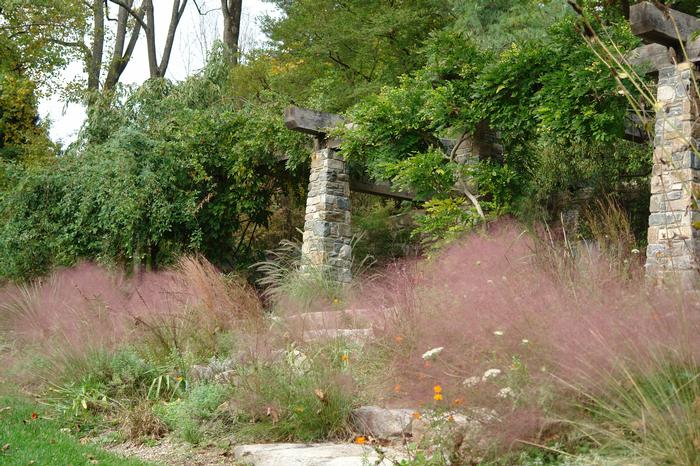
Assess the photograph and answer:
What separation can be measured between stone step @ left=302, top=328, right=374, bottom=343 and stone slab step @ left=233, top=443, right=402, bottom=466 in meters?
0.95

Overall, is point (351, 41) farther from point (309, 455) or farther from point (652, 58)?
point (309, 455)

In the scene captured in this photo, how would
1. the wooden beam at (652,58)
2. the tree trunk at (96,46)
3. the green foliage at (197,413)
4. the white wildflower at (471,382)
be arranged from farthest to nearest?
1. the tree trunk at (96,46)
2. the wooden beam at (652,58)
3. the green foliage at (197,413)
4. the white wildflower at (471,382)

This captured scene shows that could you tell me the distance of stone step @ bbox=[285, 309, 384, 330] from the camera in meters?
5.02

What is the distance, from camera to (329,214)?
368 inches

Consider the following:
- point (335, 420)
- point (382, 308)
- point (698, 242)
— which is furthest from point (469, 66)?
point (335, 420)

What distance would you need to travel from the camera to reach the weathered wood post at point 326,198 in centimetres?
912

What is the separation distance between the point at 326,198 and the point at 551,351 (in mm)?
6577

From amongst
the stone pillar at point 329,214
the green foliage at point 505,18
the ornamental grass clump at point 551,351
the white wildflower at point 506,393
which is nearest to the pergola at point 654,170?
the stone pillar at point 329,214

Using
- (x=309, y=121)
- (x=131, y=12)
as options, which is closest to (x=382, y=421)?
(x=309, y=121)

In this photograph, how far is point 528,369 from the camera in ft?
9.85

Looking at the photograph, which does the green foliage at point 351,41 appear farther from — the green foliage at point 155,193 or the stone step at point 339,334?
the stone step at point 339,334

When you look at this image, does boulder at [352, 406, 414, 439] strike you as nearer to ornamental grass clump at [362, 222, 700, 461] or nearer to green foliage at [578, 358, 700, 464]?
ornamental grass clump at [362, 222, 700, 461]

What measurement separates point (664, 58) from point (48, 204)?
355 inches

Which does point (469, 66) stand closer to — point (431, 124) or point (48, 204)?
point (431, 124)
